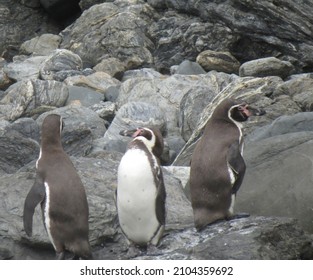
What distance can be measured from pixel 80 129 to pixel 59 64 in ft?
20.4

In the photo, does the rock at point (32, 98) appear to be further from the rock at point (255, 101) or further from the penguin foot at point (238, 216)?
the penguin foot at point (238, 216)

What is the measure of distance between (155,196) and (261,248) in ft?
3.59

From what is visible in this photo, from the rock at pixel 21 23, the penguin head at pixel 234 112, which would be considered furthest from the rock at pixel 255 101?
the rock at pixel 21 23

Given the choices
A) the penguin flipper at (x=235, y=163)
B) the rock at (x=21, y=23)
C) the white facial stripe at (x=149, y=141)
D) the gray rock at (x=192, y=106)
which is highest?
the white facial stripe at (x=149, y=141)

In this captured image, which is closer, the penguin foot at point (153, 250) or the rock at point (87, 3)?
the penguin foot at point (153, 250)

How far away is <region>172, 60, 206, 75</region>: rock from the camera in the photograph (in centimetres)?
1756

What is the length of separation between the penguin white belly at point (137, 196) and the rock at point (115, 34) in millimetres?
12139

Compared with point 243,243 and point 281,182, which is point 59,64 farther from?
point 243,243

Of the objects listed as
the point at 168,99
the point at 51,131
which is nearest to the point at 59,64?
the point at 168,99

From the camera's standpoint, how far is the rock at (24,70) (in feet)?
62.2

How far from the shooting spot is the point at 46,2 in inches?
949

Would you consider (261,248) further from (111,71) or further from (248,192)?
(111,71)

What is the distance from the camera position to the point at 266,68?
663 inches

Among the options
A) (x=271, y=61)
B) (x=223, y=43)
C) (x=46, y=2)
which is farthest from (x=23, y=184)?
(x=46, y=2)
